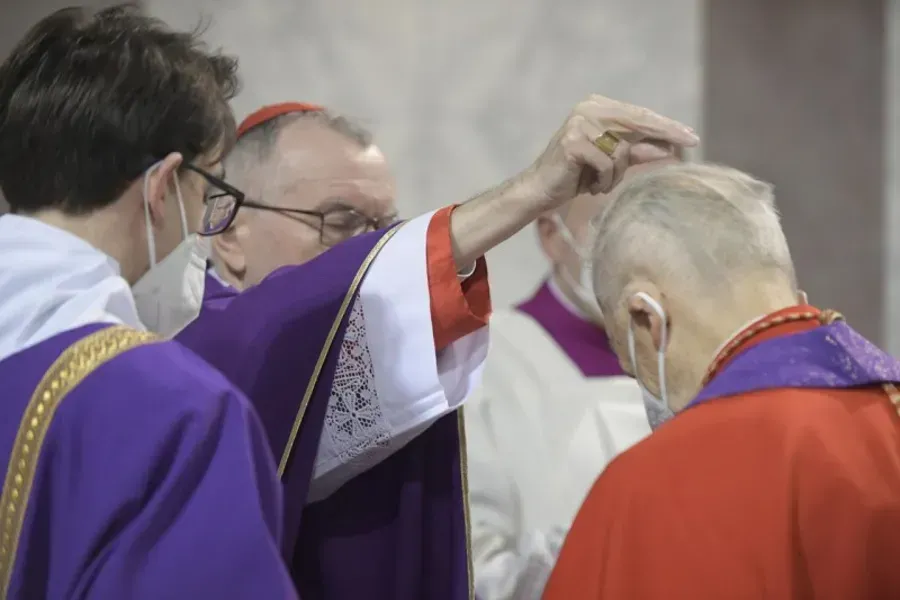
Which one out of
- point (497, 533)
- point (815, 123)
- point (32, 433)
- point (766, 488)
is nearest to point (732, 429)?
point (766, 488)

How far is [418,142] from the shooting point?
155 inches

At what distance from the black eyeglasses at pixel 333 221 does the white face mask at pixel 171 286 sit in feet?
1.27

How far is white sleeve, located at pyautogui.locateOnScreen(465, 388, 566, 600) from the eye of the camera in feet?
7.74

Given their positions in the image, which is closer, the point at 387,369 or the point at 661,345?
the point at 661,345

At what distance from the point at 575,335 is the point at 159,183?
5.89 ft

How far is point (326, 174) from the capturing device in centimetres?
230

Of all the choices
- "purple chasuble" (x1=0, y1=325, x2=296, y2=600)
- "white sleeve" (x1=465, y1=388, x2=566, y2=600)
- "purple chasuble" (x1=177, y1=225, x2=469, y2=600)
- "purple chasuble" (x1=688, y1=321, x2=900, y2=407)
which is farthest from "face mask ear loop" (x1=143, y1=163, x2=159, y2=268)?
"white sleeve" (x1=465, y1=388, x2=566, y2=600)

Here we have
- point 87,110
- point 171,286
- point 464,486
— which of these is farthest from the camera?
point 464,486

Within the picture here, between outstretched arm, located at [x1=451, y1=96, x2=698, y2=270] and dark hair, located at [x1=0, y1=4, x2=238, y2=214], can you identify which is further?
outstretched arm, located at [x1=451, y1=96, x2=698, y2=270]

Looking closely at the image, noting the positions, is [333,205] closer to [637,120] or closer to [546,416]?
[637,120]

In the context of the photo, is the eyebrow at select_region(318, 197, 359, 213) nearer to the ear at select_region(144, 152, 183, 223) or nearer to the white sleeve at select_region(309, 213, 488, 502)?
the white sleeve at select_region(309, 213, 488, 502)

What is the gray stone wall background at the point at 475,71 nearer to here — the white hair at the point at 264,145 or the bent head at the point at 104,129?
the white hair at the point at 264,145

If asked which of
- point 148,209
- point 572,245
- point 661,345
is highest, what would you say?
point 148,209

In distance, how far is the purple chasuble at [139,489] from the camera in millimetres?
1224
